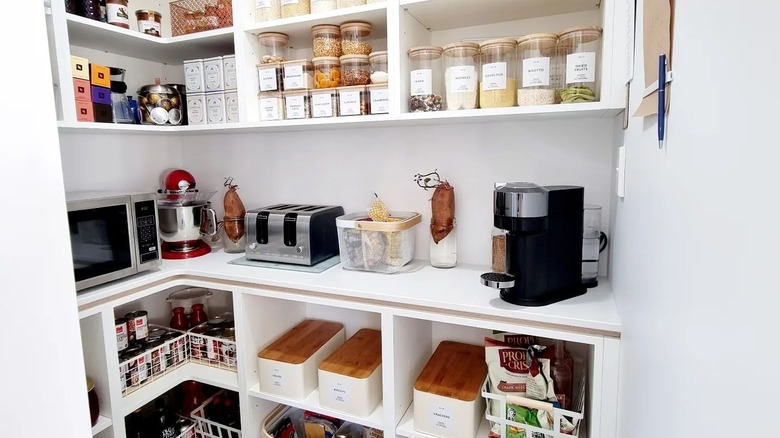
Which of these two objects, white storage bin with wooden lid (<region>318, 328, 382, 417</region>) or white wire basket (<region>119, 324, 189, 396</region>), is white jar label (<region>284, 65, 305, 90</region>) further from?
white wire basket (<region>119, 324, 189, 396</region>)

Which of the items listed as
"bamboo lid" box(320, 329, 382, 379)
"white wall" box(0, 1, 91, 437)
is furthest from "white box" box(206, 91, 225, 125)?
"white wall" box(0, 1, 91, 437)

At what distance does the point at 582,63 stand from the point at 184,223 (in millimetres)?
1620

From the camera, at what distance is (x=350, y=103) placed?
1543mm

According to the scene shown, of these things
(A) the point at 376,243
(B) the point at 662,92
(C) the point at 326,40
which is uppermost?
(C) the point at 326,40

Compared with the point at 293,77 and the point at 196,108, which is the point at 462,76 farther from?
the point at 196,108

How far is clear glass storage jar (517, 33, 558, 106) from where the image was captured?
4.15ft

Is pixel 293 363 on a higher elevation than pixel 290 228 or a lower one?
lower

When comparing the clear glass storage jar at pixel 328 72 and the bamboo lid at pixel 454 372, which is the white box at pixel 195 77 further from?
the bamboo lid at pixel 454 372

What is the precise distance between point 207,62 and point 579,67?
1431mm

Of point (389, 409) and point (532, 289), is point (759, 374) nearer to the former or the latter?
point (532, 289)

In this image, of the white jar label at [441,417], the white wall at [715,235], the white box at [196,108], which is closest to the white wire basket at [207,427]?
the white jar label at [441,417]

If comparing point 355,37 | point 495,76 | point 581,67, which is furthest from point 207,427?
point 581,67

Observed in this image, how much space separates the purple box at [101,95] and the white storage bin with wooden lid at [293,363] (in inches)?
44.6

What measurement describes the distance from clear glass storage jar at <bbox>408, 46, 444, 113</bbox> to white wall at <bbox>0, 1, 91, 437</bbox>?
3.23 feet
